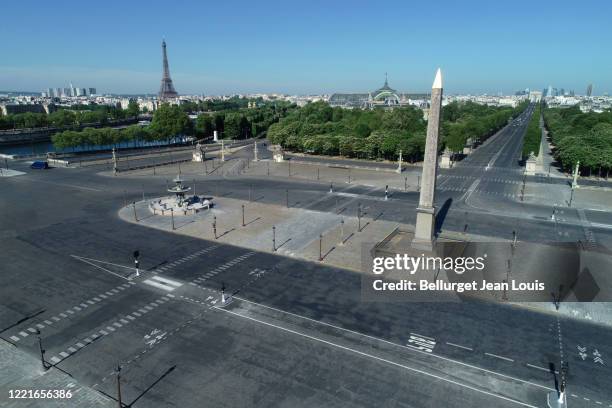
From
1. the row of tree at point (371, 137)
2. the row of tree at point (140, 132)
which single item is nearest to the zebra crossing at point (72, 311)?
the row of tree at point (371, 137)

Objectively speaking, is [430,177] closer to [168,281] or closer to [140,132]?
[168,281]

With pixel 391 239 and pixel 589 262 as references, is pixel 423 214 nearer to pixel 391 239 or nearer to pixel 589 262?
pixel 391 239

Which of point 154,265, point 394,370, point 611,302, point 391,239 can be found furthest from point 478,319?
point 154,265

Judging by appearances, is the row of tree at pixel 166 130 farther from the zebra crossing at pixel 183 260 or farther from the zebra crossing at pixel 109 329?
the zebra crossing at pixel 109 329

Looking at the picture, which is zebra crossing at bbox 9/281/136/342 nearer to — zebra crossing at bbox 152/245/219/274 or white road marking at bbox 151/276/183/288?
white road marking at bbox 151/276/183/288

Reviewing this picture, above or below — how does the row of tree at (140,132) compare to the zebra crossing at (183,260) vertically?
above

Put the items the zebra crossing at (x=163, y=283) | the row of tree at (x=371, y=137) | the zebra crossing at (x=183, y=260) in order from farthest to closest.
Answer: the row of tree at (x=371, y=137) → the zebra crossing at (x=183, y=260) → the zebra crossing at (x=163, y=283)
